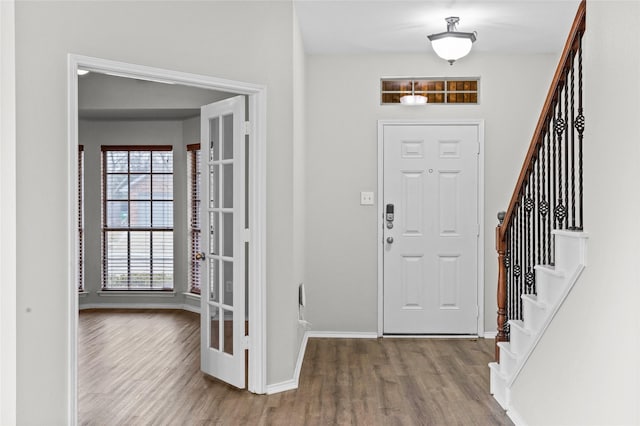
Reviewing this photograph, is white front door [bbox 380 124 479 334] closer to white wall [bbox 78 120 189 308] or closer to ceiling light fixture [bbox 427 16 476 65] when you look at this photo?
ceiling light fixture [bbox 427 16 476 65]

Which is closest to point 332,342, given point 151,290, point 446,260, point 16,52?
point 446,260

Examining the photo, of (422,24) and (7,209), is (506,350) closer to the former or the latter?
(422,24)

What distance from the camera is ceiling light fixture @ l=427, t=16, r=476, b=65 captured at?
164 inches

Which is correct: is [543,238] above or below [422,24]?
below

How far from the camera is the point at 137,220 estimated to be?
6.96 meters

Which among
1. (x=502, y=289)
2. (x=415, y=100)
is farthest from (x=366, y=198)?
(x=502, y=289)

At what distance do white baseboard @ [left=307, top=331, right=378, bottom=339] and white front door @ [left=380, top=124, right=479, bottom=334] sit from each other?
31 cm

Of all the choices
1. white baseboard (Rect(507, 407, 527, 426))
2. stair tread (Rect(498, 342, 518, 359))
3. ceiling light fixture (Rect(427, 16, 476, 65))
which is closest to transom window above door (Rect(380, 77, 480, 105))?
ceiling light fixture (Rect(427, 16, 476, 65))

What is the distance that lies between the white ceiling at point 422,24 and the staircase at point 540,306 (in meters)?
2.11

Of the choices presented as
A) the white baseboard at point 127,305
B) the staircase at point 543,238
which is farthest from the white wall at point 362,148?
the white baseboard at point 127,305

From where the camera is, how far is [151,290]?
6.94m

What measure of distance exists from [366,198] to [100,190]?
11.5ft

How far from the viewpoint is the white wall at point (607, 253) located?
199 cm

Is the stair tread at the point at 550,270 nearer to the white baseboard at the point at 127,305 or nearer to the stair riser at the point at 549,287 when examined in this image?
the stair riser at the point at 549,287
